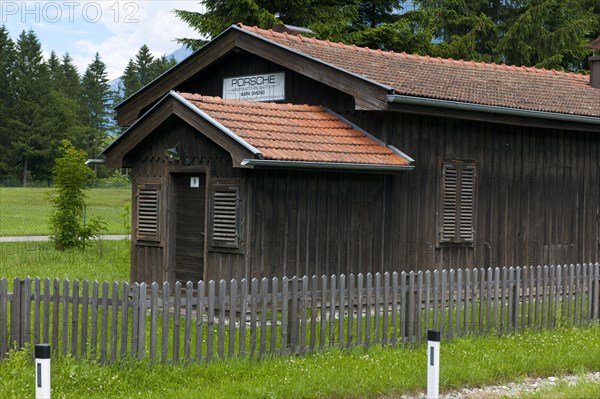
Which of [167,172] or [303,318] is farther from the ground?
[167,172]

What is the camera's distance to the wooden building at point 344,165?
13547 mm

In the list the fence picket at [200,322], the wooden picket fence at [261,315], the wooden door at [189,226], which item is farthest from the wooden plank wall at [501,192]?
the fence picket at [200,322]

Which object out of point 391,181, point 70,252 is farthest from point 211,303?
point 70,252

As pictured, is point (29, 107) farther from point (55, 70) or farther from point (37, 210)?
point (37, 210)

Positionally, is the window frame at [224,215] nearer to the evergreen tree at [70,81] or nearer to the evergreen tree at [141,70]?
the evergreen tree at [70,81]

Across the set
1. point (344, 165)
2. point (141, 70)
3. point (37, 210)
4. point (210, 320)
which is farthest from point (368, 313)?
point (141, 70)

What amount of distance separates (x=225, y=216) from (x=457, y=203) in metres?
4.52

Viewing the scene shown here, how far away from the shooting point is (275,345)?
34.2 feet

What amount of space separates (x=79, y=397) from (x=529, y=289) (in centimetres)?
665

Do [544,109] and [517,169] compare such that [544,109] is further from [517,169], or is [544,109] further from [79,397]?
[79,397]

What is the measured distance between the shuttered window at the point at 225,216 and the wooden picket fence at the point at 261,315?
2.26 m

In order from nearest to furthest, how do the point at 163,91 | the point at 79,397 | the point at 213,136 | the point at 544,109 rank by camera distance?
1. the point at 79,397
2. the point at 213,136
3. the point at 544,109
4. the point at 163,91

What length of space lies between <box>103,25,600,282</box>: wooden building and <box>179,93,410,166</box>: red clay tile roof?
1.5 inches

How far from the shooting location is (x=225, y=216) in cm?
1359
